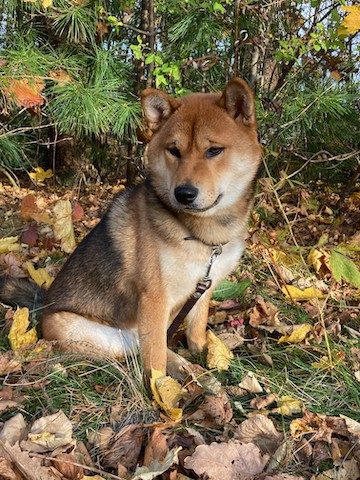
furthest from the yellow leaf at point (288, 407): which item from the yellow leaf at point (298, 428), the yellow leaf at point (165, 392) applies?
the yellow leaf at point (165, 392)

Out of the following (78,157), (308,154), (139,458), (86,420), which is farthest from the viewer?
(78,157)

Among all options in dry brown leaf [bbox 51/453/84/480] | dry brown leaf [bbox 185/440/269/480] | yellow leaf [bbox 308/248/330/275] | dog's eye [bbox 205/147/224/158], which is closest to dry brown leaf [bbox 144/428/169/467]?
dry brown leaf [bbox 185/440/269/480]

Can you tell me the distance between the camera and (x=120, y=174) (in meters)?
7.72

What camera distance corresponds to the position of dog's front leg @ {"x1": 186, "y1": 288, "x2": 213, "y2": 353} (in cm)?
280

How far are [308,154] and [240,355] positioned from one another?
2.65 m

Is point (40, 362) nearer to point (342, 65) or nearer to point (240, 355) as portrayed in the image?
point (240, 355)

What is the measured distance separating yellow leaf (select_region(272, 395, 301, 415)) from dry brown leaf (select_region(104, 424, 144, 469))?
0.61 m

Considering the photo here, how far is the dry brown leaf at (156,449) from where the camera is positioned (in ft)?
5.77

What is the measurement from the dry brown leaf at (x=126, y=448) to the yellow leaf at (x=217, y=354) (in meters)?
0.62

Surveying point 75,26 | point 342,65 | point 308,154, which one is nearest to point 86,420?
point 308,154

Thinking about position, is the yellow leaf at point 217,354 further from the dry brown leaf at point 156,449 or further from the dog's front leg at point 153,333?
the dry brown leaf at point 156,449

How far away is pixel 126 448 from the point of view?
1824mm

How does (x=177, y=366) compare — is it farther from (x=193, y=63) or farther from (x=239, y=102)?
(x=193, y=63)

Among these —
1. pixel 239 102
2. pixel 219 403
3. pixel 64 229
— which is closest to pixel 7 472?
pixel 219 403
